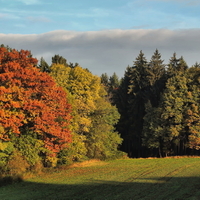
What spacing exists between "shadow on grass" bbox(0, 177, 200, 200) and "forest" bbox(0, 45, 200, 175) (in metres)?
7.14

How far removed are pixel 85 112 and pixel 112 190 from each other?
2660 cm

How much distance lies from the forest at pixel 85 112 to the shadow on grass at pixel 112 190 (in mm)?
7137

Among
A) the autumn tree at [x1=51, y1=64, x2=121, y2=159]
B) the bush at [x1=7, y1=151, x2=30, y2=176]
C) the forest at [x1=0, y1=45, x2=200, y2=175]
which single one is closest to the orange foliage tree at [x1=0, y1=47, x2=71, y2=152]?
the forest at [x1=0, y1=45, x2=200, y2=175]

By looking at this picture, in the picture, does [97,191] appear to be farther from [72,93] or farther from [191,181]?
[72,93]

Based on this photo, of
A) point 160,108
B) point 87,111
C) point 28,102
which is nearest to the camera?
point 28,102

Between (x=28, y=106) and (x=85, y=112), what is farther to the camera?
(x=85, y=112)

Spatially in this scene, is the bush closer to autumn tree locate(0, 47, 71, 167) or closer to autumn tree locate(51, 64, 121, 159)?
autumn tree locate(0, 47, 71, 167)

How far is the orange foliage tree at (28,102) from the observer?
35.9 meters

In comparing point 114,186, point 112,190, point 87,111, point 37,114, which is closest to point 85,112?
point 87,111

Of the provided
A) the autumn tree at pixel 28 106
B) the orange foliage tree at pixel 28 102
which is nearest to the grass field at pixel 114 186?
the autumn tree at pixel 28 106

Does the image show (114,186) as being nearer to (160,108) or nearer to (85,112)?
(85,112)

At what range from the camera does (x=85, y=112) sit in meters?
52.8

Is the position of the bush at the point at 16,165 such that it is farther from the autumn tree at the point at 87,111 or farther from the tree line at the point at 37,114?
the autumn tree at the point at 87,111

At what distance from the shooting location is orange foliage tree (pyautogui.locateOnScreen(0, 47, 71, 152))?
35.9 m
